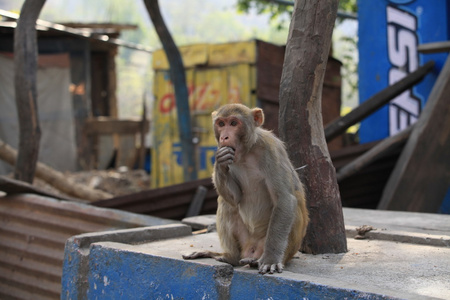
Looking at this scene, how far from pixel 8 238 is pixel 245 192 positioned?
3.32 m

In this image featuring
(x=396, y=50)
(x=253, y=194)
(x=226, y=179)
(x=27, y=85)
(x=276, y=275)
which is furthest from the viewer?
(x=396, y=50)

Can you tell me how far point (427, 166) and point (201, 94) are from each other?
4882mm

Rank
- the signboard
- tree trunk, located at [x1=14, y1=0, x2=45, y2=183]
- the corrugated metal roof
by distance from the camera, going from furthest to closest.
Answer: the signboard
tree trunk, located at [x1=14, y1=0, x2=45, y2=183]
the corrugated metal roof

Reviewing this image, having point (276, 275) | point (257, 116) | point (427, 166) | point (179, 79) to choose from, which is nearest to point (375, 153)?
point (427, 166)

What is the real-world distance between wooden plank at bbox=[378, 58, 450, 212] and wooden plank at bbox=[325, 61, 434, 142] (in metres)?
0.94

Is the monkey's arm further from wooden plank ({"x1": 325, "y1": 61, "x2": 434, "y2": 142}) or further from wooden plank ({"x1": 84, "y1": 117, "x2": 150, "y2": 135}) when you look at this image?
wooden plank ({"x1": 84, "y1": 117, "x2": 150, "y2": 135})

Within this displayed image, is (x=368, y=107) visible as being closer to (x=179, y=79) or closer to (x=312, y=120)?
(x=179, y=79)

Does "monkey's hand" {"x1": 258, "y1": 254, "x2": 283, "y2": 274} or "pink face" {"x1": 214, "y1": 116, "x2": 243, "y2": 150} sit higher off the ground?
"pink face" {"x1": 214, "y1": 116, "x2": 243, "y2": 150}

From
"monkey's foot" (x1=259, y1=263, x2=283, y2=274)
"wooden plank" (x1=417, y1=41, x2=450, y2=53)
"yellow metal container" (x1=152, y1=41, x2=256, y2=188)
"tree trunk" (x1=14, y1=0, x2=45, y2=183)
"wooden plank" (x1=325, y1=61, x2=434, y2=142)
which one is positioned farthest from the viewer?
"yellow metal container" (x1=152, y1=41, x2=256, y2=188)

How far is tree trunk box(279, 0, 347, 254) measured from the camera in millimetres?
3783

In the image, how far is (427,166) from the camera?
21.1 feet

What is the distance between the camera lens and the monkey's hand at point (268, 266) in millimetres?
2984

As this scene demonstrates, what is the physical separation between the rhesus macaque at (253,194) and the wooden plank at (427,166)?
3.20 m

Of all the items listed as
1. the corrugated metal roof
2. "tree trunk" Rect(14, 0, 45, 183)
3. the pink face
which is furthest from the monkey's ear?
"tree trunk" Rect(14, 0, 45, 183)
